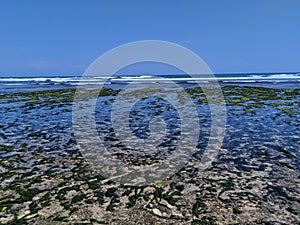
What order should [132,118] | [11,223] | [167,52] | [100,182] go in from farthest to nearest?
[132,118] → [167,52] → [100,182] → [11,223]

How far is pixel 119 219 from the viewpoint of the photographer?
5.54m

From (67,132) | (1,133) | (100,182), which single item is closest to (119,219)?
(100,182)

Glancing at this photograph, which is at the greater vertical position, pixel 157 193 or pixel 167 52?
pixel 167 52

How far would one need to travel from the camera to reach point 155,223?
537cm

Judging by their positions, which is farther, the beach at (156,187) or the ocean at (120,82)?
the ocean at (120,82)

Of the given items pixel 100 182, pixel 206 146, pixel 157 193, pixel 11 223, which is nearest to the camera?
pixel 11 223

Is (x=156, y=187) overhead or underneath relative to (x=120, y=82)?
overhead

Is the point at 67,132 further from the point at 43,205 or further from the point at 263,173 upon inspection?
the point at 263,173

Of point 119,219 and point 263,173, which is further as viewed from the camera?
point 263,173

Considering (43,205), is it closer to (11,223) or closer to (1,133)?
(11,223)

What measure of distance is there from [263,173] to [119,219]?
454 centimetres

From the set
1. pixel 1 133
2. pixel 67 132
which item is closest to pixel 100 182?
pixel 67 132

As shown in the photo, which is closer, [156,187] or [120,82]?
[156,187]

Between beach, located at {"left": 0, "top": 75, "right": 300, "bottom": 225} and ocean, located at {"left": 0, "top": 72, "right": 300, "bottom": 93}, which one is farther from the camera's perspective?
ocean, located at {"left": 0, "top": 72, "right": 300, "bottom": 93}
